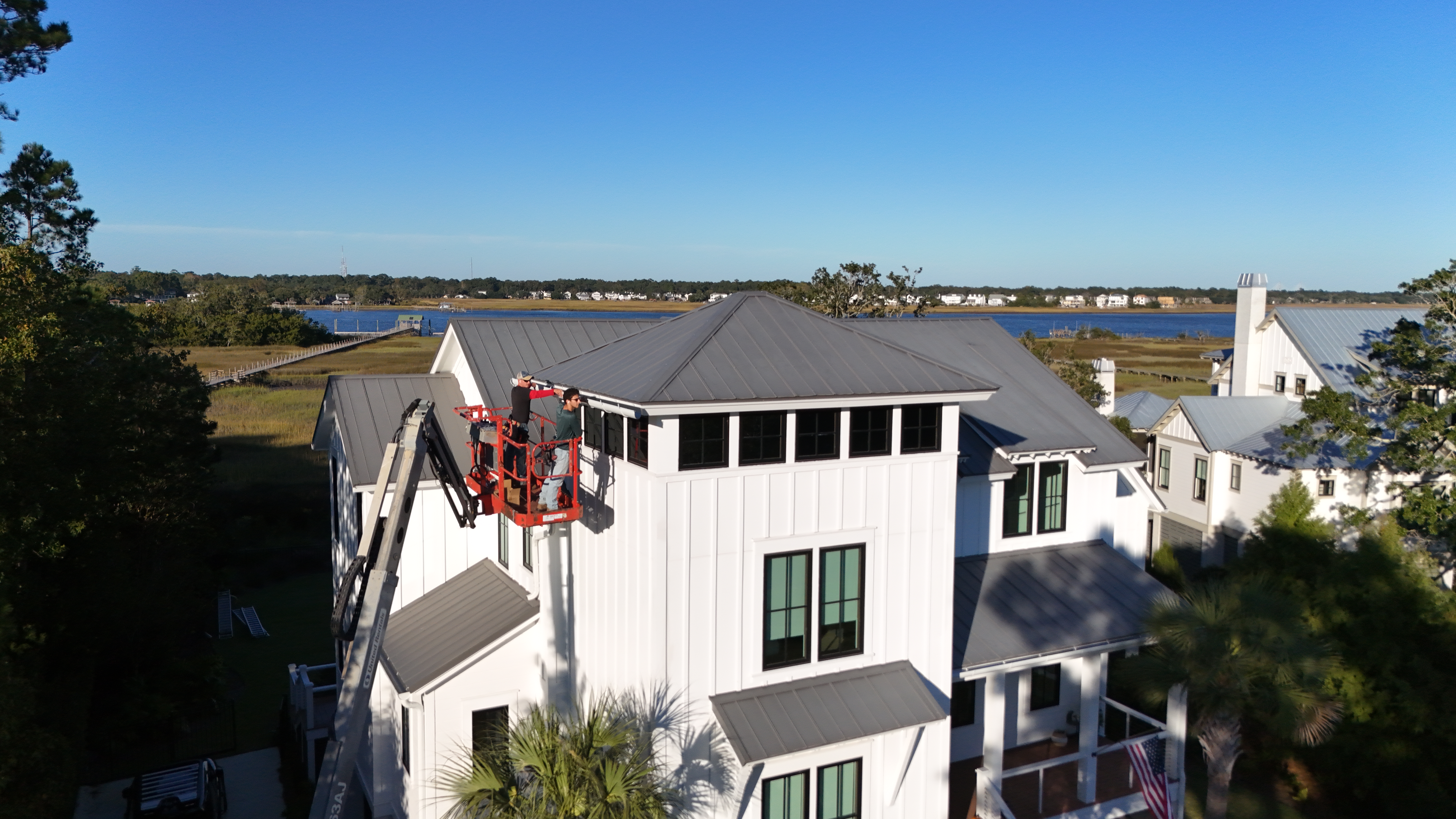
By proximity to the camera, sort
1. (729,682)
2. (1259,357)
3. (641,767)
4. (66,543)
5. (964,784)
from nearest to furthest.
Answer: (641,767) → (729,682) → (964,784) → (66,543) → (1259,357)

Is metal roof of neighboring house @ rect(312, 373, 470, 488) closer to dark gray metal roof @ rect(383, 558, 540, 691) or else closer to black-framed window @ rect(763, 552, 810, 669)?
dark gray metal roof @ rect(383, 558, 540, 691)

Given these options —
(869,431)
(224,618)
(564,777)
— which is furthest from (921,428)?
(224,618)

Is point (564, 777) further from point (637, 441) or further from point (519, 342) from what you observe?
point (519, 342)

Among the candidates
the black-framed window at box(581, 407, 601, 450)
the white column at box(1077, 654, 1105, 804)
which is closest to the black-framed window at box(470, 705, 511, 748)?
the black-framed window at box(581, 407, 601, 450)

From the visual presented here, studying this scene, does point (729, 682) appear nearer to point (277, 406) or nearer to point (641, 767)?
point (641, 767)

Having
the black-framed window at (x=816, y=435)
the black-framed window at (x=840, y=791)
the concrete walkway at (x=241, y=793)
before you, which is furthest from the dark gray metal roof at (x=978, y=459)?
the concrete walkway at (x=241, y=793)

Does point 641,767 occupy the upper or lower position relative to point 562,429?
lower

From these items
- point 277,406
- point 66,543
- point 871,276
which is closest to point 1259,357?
point 871,276
